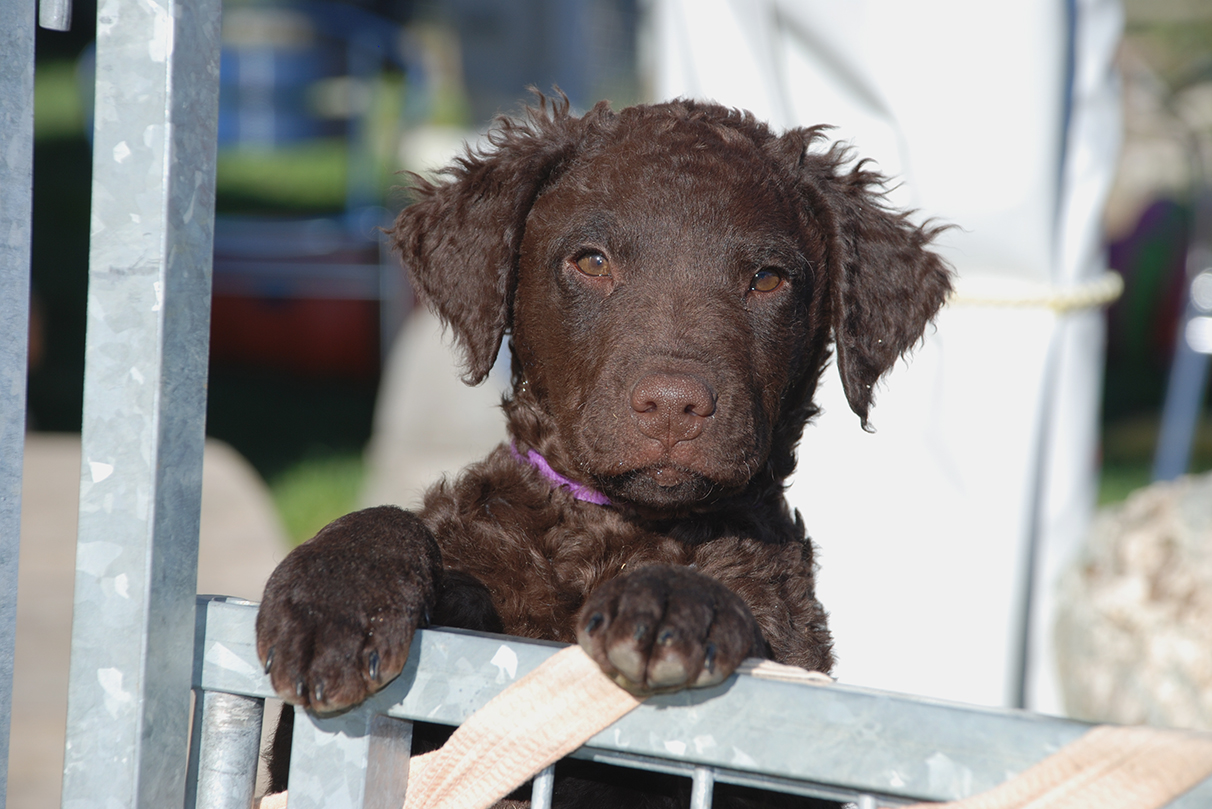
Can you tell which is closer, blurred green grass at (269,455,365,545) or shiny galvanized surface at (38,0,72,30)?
shiny galvanized surface at (38,0,72,30)

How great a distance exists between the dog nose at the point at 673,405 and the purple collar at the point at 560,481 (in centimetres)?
31

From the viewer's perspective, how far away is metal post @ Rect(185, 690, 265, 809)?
142 centimetres

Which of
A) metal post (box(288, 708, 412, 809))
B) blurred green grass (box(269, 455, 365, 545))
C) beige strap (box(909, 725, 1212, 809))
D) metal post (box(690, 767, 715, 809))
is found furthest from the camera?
blurred green grass (box(269, 455, 365, 545))

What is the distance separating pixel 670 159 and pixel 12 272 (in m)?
1.35

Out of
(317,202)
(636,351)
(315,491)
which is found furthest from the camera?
(317,202)

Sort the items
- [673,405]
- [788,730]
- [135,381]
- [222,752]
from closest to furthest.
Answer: [788,730] < [135,381] < [222,752] < [673,405]

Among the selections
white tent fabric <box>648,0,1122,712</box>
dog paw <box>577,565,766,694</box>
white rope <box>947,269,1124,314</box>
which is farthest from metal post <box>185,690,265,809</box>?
white rope <box>947,269,1124,314</box>

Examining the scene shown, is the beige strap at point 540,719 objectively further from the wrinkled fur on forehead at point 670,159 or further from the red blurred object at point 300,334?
the red blurred object at point 300,334

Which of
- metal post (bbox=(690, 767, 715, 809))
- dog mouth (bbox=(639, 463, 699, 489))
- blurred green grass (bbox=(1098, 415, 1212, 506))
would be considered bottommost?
blurred green grass (bbox=(1098, 415, 1212, 506))

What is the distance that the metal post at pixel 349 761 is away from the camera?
4.43ft

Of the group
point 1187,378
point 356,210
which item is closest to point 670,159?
point 1187,378

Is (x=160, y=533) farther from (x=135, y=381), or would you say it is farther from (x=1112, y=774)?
(x=1112, y=774)

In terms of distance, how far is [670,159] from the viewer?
230 cm

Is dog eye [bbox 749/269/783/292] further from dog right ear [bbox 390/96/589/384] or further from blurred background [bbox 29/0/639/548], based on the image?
blurred background [bbox 29/0/639/548]
